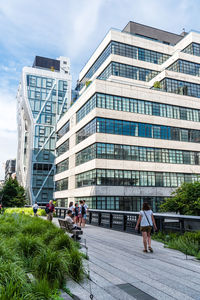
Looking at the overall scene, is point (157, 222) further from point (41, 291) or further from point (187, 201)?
point (41, 291)

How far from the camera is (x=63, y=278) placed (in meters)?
5.22

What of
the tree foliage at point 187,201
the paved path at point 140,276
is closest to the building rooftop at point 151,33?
the tree foliage at point 187,201

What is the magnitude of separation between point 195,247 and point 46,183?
65.0 meters

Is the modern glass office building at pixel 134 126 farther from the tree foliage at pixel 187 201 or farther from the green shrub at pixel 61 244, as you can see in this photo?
the green shrub at pixel 61 244

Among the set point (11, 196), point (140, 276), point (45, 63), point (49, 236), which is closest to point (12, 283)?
point (140, 276)

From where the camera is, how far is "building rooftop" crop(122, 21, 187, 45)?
160 ft

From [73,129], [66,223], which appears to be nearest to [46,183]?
[73,129]

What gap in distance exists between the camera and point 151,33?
167 feet

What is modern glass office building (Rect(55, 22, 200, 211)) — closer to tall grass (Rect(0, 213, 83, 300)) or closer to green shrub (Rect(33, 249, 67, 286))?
tall grass (Rect(0, 213, 83, 300))

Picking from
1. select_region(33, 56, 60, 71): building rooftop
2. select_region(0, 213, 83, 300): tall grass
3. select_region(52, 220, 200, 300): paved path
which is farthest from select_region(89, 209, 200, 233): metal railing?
select_region(33, 56, 60, 71): building rooftop

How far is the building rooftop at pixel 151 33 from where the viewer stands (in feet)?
160

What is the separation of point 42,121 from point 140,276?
2732 inches

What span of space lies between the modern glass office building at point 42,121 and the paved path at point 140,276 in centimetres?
6375

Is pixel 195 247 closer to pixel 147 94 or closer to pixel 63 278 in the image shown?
pixel 63 278
